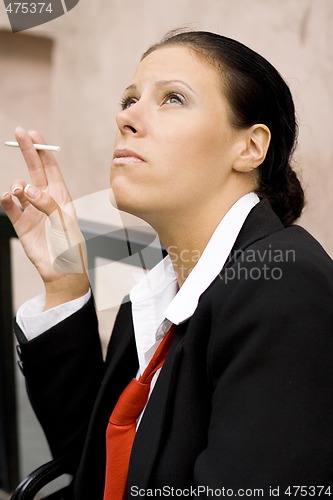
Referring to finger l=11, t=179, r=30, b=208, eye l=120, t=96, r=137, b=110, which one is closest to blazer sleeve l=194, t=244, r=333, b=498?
eye l=120, t=96, r=137, b=110

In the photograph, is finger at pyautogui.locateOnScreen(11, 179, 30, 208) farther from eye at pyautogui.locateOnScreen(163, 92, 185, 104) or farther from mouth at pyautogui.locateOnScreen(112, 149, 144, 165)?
eye at pyautogui.locateOnScreen(163, 92, 185, 104)

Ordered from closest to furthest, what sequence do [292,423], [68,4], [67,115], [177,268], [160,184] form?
[292,423] < [160,184] < [177,268] < [68,4] < [67,115]

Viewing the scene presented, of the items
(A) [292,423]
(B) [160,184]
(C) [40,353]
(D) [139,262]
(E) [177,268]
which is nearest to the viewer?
(A) [292,423]

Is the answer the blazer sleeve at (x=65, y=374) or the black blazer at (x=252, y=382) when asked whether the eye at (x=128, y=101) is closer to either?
the black blazer at (x=252, y=382)

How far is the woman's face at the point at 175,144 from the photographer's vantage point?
1084mm

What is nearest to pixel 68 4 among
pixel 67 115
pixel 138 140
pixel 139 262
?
pixel 67 115

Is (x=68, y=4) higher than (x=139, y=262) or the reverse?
higher

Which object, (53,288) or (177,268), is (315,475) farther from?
(53,288)

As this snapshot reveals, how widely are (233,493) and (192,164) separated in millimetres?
564

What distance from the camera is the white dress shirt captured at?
1083 mm

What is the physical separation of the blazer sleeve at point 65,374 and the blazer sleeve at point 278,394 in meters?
0.54

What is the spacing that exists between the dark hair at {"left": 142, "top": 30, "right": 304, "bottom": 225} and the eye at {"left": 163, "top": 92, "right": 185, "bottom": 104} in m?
0.09

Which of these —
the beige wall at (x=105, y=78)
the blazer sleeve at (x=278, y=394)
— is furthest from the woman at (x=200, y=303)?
the beige wall at (x=105, y=78)

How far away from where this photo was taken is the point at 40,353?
1.36 meters
